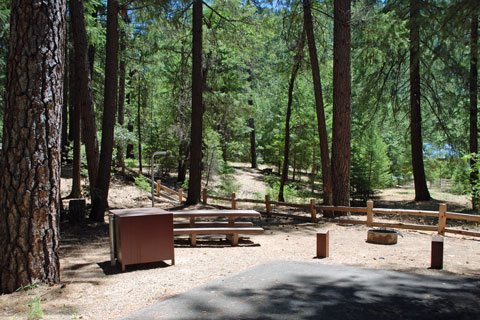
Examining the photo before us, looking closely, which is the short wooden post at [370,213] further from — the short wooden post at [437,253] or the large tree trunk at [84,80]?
the large tree trunk at [84,80]

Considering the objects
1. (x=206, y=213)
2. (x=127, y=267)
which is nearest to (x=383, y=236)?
(x=206, y=213)

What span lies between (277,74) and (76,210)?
45.9ft

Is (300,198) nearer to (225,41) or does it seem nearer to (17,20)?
(225,41)

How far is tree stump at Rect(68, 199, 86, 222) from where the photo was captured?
429 inches

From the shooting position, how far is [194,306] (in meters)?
4.36

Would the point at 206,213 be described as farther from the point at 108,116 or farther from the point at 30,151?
the point at 108,116

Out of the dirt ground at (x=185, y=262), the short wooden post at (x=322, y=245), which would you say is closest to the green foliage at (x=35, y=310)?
the dirt ground at (x=185, y=262)

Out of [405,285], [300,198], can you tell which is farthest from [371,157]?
[405,285]

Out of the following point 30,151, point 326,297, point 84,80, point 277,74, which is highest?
point 277,74

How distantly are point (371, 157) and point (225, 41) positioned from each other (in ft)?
38.2

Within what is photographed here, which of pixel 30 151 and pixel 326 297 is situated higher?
pixel 30 151

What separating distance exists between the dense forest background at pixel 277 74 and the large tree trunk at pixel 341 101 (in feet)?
1.91

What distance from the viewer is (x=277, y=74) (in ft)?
70.3

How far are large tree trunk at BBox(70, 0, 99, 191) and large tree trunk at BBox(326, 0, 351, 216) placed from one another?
7849 millimetres
